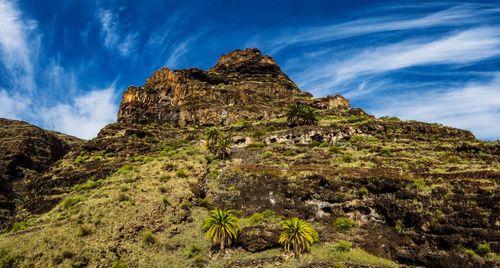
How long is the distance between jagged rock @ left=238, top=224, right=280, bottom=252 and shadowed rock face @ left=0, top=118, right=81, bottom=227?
37.6 m

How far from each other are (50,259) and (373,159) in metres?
44.1

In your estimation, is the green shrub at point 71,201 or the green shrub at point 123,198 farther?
the green shrub at point 71,201

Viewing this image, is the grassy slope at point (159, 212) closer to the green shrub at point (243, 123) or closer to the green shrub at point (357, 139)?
the green shrub at point (357, 139)

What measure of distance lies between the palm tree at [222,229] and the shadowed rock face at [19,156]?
3440cm

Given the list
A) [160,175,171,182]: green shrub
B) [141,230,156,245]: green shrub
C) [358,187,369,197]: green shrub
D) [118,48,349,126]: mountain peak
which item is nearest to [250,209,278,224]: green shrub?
[358,187,369,197]: green shrub

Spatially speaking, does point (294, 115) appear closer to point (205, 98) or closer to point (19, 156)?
point (205, 98)

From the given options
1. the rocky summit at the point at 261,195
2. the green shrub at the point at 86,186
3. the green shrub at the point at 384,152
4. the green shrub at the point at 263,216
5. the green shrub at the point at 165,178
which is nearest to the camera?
the rocky summit at the point at 261,195

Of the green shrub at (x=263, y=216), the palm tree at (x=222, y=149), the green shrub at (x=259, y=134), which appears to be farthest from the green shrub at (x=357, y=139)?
the green shrub at (x=263, y=216)

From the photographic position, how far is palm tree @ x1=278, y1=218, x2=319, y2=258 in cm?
3872

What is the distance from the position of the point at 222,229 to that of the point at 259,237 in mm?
3981

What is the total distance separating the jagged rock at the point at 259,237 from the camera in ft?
133

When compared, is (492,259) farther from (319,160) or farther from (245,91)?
(245,91)

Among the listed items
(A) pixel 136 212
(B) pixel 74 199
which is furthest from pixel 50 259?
(B) pixel 74 199

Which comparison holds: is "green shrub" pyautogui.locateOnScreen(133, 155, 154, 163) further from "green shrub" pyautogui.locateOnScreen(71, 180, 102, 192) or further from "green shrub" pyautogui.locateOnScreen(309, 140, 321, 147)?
"green shrub" pyautogui.locateOnScreen(309, 140, 321, 147)
